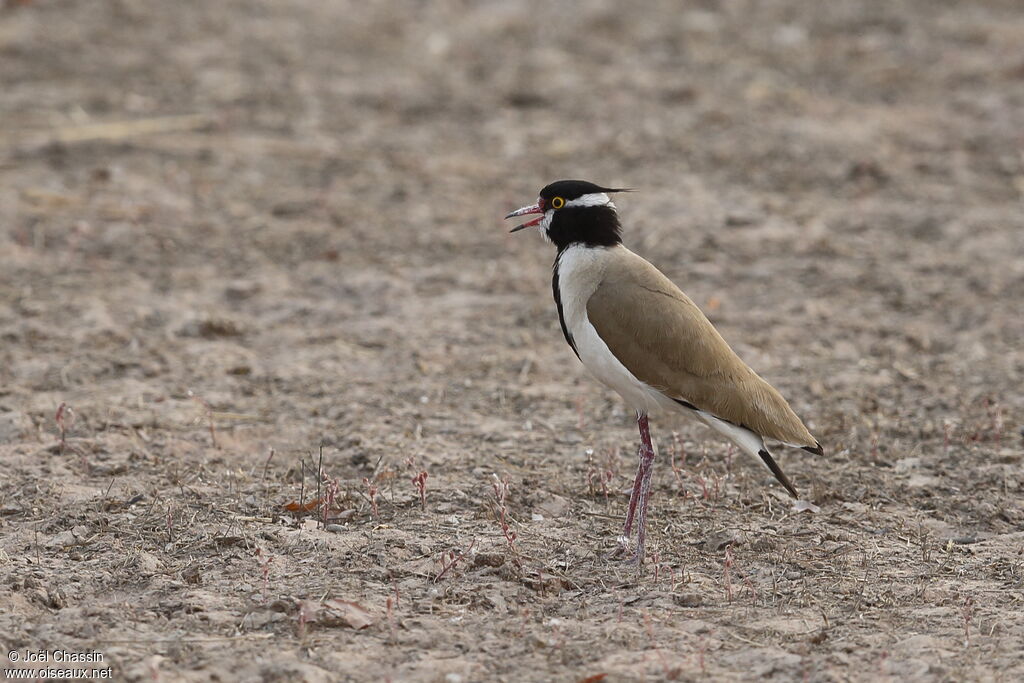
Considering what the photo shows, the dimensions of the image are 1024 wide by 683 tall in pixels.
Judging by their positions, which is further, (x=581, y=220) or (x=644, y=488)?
(x=581, y=220)

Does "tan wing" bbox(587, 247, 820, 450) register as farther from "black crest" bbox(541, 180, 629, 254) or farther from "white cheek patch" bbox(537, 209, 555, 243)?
"white cheek patch" bbox(537, 209, 555, 243)

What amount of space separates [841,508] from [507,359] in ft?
7.35

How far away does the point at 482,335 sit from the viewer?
7.77m

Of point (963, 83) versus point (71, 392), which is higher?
point (963, 83)

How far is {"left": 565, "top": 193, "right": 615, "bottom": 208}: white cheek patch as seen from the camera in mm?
5816

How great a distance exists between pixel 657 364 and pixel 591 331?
0.31 m

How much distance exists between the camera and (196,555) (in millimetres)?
5180

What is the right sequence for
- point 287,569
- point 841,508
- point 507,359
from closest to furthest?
point 287,569, point 841,508, point 507,359

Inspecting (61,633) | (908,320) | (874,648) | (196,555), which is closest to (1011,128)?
(908,320)

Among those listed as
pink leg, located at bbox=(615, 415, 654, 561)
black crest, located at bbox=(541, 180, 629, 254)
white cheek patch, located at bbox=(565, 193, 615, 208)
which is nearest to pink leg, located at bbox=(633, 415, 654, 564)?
pink leg, located at bbox=(615, 415, 654, 561)

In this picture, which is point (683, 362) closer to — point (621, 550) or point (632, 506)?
point (632, 506)

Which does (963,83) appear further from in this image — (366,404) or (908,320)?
(366,404)

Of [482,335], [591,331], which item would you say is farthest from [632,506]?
[482,335]

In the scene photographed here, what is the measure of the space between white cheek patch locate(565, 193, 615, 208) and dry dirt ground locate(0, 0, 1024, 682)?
1200mm
